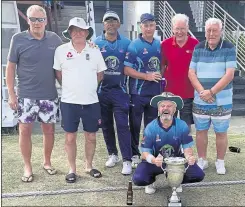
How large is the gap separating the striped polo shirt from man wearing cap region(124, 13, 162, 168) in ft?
1.36

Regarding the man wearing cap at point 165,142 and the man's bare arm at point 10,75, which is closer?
the man wearing cap at point 165,142

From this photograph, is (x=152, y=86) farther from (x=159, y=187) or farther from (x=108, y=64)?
(x=159, y=187)

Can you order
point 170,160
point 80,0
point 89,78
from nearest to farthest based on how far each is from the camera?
point 170,160 < point 89,78 < point 80,0

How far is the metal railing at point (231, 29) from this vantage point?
662 cm

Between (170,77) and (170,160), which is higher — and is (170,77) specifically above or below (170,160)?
above

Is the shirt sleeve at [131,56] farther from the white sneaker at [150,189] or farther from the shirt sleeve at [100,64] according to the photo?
the white sneaker at [150,189]

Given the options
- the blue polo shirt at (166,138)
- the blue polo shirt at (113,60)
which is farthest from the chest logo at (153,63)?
the blue polo shirt at (166,138)

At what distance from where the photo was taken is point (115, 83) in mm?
4012

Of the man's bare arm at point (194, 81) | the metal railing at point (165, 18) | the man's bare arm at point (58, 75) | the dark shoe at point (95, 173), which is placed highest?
the metal railing at point (165, 18)

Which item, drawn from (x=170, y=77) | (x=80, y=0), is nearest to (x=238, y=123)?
(x=170, y=77)

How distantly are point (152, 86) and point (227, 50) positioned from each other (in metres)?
0.85

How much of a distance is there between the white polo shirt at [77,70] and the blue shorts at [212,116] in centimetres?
112

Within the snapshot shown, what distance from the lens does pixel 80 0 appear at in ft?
41.3

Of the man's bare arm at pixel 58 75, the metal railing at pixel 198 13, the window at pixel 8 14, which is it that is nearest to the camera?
the man's bare arm at pixel 58 75
